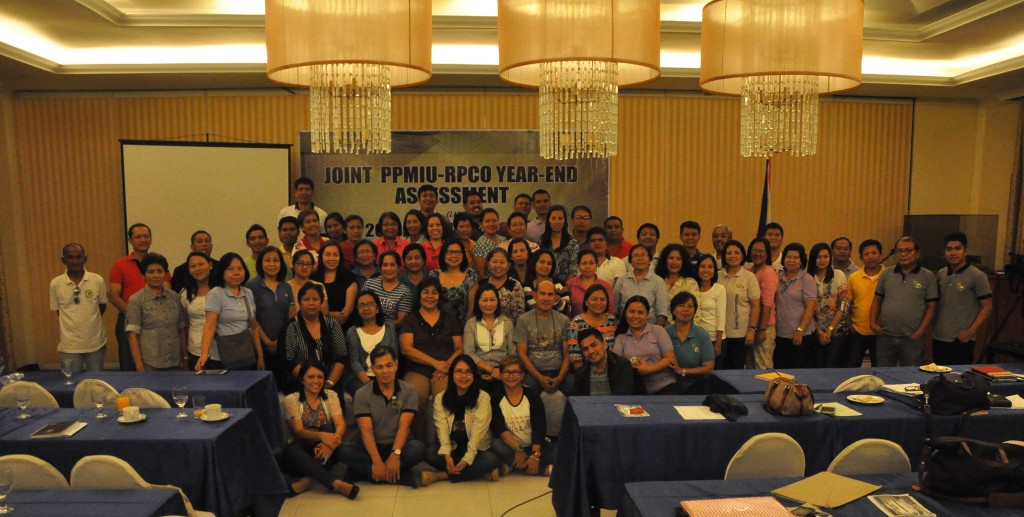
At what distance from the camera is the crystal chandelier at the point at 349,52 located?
233cm

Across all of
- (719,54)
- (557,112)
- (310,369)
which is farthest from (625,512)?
(310,369)

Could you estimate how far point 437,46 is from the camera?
682cm

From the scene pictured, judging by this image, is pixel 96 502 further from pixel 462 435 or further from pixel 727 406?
pixel 727 406

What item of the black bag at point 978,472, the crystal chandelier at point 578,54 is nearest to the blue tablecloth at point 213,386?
the crystal chandelier at point 578,54

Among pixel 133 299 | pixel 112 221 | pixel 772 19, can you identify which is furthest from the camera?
pixel 112 221

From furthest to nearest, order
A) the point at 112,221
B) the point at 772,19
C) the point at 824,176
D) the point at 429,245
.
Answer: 1. the point at 824,176
2. the point at 112,221
3. the point at 429,245
4. the point at 772,19

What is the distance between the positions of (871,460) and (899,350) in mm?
3185

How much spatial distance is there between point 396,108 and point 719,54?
5583 mm

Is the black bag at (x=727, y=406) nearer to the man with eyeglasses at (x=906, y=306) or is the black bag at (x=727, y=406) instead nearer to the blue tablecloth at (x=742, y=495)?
the blue tablecloth at (x=742, y=495)

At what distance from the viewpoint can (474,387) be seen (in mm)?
4465

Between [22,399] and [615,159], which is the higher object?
[615,159]

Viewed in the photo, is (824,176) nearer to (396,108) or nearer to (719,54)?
(396,108)

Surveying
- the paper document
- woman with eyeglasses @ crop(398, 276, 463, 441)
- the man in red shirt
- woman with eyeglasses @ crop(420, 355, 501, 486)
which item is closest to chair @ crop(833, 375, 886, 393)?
the paper document

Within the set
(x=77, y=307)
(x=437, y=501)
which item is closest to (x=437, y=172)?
(x=77, y=307)
